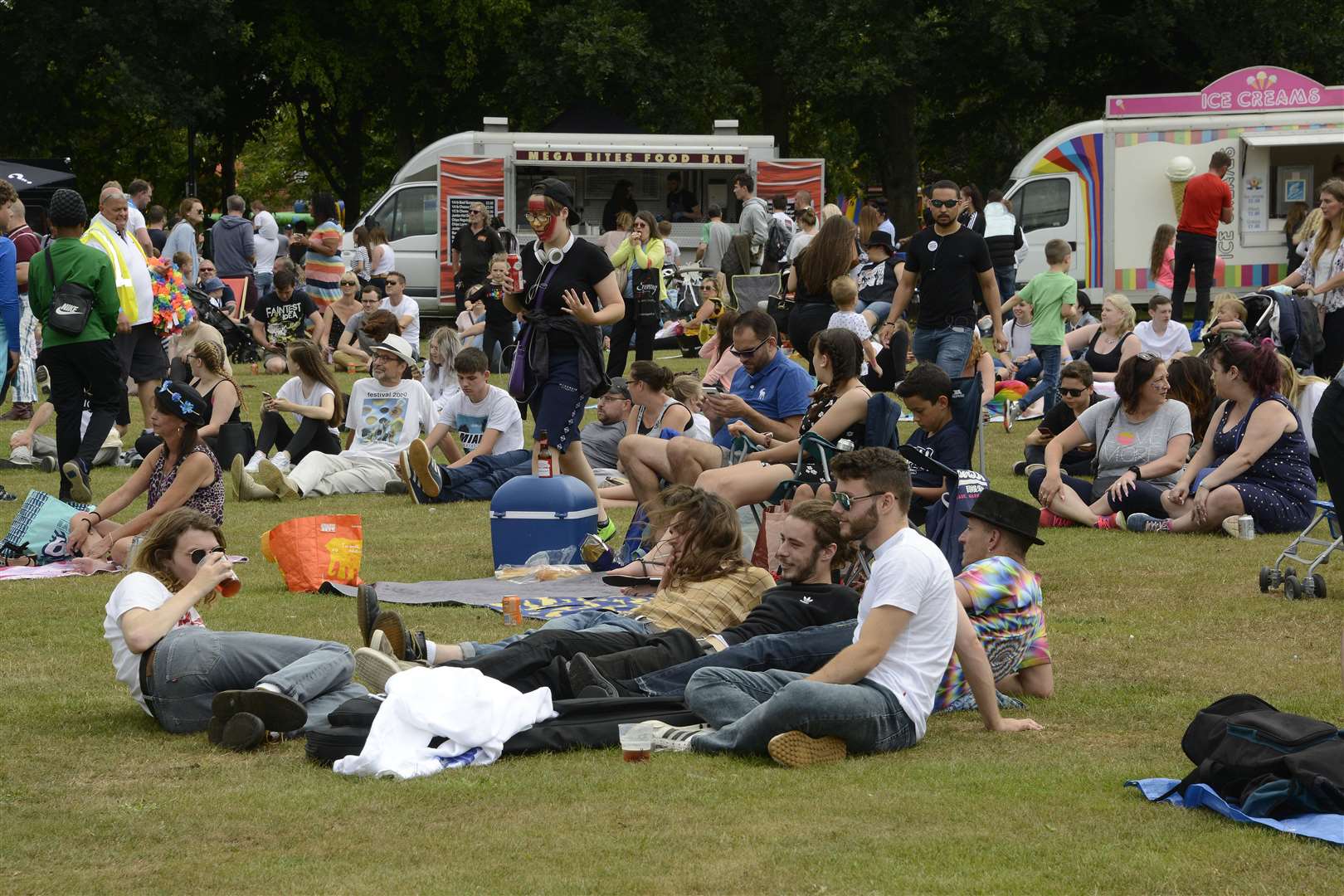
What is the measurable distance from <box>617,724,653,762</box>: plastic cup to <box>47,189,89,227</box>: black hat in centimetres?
705

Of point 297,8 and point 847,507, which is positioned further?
point 297,8

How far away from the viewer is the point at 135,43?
31094 millimetres

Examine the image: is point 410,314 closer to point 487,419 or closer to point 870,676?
point 487,419

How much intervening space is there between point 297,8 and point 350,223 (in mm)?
4463

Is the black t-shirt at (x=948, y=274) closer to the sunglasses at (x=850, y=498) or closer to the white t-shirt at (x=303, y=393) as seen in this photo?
the white t-shirt at (x=303, y=393)

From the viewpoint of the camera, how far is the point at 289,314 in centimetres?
2069

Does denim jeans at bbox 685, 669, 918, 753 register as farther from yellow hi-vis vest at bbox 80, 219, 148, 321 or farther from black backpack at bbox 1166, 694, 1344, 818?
yellow hi-vis vest at bbox 80, 219, 148, 321

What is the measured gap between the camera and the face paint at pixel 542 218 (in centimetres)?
968

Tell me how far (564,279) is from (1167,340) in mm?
6053

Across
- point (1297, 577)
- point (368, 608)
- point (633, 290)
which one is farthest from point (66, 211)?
point (1297, 577)

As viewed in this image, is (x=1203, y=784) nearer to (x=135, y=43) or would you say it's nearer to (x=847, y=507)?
(x=847, y=507)

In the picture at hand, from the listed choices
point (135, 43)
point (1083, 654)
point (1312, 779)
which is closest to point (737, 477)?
point (1083, 654)

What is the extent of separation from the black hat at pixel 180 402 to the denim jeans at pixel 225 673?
2.58 metres

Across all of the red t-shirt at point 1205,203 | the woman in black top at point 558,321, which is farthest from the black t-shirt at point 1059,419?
the red t-shirt at point 1205,203
